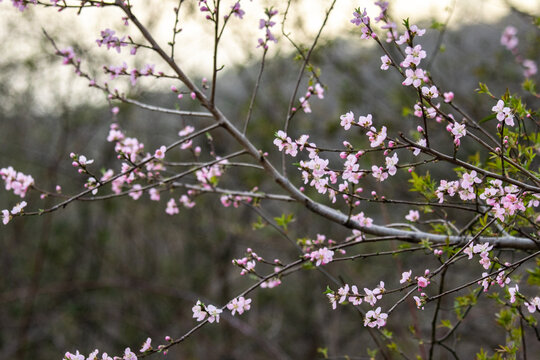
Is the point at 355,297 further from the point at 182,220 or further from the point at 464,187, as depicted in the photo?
the point at 182,220

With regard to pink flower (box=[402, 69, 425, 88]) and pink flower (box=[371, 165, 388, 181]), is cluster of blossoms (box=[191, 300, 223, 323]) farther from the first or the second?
pink flower (box=[402, 69, 425, 88])

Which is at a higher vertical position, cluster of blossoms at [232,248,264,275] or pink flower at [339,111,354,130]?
pink flower at [339,111,354,130]

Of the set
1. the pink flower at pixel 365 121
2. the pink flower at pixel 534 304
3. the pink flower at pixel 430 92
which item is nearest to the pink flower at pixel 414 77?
the pink flower at pixel 430 92

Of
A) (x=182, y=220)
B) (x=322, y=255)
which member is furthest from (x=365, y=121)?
(x=182, y=220)

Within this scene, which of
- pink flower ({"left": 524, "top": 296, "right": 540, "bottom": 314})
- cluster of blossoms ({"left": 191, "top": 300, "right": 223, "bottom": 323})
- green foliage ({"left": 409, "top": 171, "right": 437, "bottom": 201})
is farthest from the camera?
green foliage ({"left": 409, "top": 171, "right": 437, "bottom": 201})

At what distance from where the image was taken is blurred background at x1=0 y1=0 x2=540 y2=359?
673 centimetres

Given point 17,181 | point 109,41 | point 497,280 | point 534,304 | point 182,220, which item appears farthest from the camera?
point 182,220

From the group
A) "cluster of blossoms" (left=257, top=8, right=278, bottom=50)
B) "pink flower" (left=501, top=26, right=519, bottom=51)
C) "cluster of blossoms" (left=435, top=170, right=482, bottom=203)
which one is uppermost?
"pink flower" (left=501, top=26, right=519, bottom=51)

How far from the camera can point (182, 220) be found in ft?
28.2

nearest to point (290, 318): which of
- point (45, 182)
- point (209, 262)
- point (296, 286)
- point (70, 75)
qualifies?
point (296, 286)

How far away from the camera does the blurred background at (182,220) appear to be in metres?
6.73

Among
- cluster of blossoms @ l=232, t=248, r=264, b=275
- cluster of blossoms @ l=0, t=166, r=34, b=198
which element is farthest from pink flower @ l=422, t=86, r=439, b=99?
cluster of blossoms @ l=0, t=166, r=34, b=198

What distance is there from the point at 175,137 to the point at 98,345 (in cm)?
408

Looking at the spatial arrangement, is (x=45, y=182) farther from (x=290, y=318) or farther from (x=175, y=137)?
(x=290, y=318)
